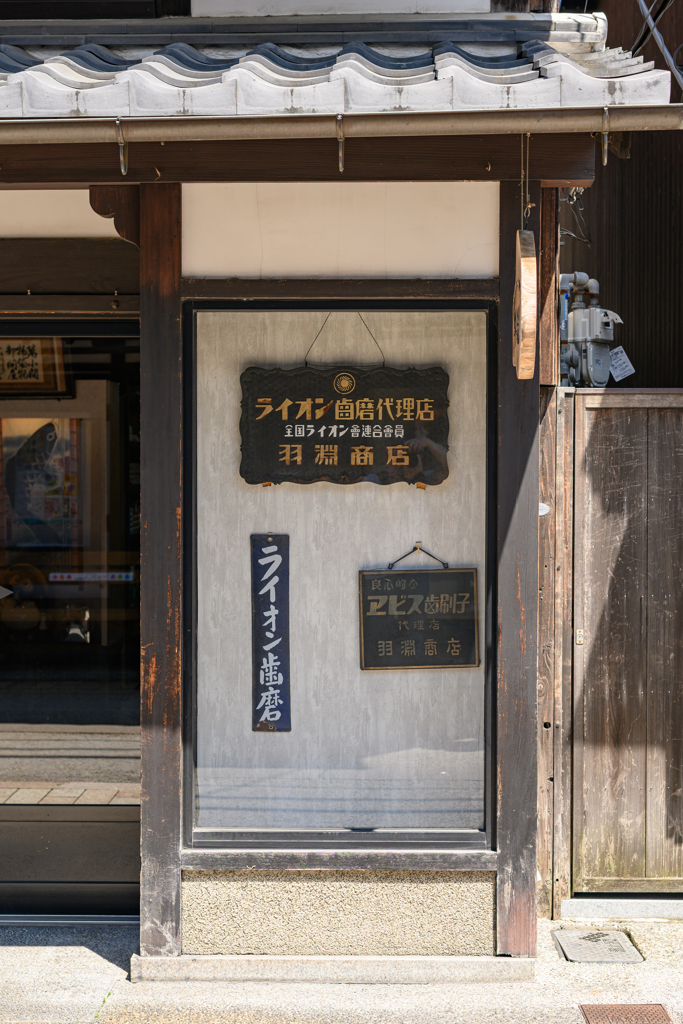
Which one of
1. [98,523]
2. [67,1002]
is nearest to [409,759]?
[67,1002]

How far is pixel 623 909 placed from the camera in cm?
491

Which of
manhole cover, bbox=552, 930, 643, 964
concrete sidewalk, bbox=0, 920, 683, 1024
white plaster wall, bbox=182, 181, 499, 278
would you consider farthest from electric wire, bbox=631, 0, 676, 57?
concrete sidewalk, bbox=0, 920, 683, 1024

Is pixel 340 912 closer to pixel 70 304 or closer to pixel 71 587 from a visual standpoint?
pixel 71 587

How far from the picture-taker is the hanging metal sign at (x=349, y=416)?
170 inches

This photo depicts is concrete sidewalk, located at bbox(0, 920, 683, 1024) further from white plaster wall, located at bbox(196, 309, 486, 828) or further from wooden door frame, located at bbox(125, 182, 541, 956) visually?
white plaster wall, located at bbox(196, 309, 486, 828)

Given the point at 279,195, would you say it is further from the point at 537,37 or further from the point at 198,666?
the point at 198,666

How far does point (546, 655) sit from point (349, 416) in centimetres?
191

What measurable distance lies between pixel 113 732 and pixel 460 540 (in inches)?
111

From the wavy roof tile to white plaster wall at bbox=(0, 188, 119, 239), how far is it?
3.35ft

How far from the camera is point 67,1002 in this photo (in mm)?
4012

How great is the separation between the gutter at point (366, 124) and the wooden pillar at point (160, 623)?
879 mm

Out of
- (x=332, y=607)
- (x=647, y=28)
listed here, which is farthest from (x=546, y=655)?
(x=647, y=28)

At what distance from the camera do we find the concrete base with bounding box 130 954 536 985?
13.8 feet

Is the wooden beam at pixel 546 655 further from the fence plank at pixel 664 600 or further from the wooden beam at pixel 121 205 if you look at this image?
the wooden beam at pixel 121 205
